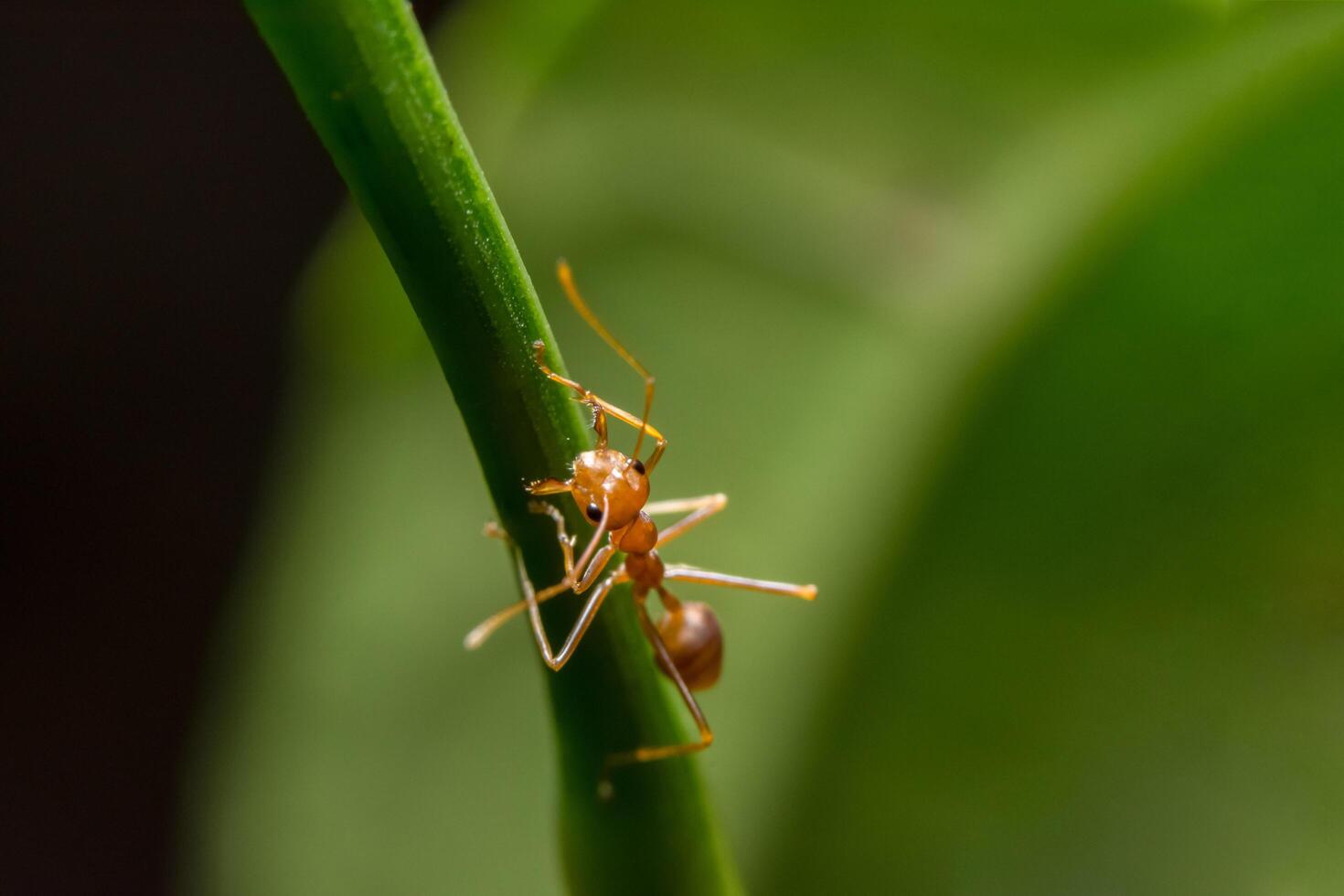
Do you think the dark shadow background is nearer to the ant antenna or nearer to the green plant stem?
the ant antenna

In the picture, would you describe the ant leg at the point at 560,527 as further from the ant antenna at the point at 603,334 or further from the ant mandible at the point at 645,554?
the ant antenna at the point at 603,334

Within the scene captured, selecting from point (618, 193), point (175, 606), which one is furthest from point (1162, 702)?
point (175, 606)

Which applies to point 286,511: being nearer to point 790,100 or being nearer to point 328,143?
point 790,100

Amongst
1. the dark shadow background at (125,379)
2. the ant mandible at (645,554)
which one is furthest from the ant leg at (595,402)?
the dark shadow background at (125,379)

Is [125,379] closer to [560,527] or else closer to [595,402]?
[595,402]

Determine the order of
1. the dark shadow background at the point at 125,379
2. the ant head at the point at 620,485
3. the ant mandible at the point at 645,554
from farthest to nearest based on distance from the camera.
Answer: the dark shadow background at the point at 125,379, the ant head at the point at 620,485, the ant mandible at the point at 645,554

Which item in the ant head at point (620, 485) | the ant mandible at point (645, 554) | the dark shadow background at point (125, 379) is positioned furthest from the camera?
the dark shadow background at point (125, 379)
